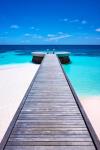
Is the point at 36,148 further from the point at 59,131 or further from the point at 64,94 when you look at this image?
the point at 64,94

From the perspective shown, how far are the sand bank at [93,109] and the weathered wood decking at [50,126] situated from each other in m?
1.12

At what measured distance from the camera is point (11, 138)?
3402 mm

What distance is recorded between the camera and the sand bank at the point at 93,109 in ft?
19.9

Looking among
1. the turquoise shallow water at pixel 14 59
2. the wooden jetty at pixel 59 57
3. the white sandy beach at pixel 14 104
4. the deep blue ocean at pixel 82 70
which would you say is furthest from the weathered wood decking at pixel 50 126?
the turquoise shallow water at pixel 14 59

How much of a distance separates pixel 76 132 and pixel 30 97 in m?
2.28

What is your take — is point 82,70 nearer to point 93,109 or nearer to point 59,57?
point 59,57

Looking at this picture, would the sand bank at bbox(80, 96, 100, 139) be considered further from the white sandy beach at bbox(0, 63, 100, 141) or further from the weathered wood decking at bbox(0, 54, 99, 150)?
the weathered wood decking at bbox(0, 54, 99, 150)

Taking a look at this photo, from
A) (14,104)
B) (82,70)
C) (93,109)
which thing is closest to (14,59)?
(82,70)

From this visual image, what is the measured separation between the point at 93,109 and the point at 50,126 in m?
3.85

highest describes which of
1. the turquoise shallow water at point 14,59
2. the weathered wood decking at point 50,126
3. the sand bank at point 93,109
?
the weathered wood decking at point 50,126

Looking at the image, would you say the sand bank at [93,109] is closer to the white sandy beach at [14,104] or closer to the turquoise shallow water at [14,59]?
the white sandy beach at [14,104]

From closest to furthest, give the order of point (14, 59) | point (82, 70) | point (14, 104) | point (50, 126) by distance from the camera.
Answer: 1. point (50, 126)
2. point (14, 104)
3. point (82, 70)
4. point (14, 59)

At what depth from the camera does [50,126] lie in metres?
3.88

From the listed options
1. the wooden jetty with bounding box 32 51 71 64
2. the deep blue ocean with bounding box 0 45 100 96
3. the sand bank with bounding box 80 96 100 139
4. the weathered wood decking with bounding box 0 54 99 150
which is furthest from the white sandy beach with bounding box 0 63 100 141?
the wooden jetty with bounding box 32 51 71 64
